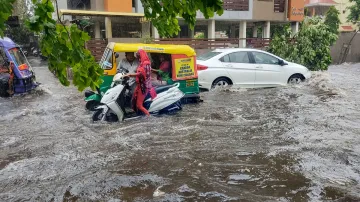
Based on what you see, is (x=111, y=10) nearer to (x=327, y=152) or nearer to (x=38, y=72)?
(x=38, y=72)

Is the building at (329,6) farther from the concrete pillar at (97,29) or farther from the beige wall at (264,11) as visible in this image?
the concrete pillar at (97,29)

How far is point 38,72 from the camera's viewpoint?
59.4 feet

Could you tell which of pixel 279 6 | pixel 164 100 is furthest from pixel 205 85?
pixel 279 6

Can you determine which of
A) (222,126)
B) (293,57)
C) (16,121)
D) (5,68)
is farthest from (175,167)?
(293,57)

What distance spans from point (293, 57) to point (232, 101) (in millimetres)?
7657

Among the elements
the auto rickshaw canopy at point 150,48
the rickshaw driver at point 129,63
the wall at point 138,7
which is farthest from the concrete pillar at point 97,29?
the rickshaw driver at point 129,63

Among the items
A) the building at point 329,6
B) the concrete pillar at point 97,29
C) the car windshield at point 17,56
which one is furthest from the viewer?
the building at point 329,6

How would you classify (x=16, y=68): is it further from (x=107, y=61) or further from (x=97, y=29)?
(x=97, y=29)

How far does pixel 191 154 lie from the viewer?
5160 millimetres

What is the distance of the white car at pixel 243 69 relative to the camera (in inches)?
387

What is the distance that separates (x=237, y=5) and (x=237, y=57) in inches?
580

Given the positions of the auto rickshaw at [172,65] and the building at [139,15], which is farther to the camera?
the building at [139,15]

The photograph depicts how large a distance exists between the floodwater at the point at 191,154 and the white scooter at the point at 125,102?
0.25 m

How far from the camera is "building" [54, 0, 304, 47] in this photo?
64.2 ft
